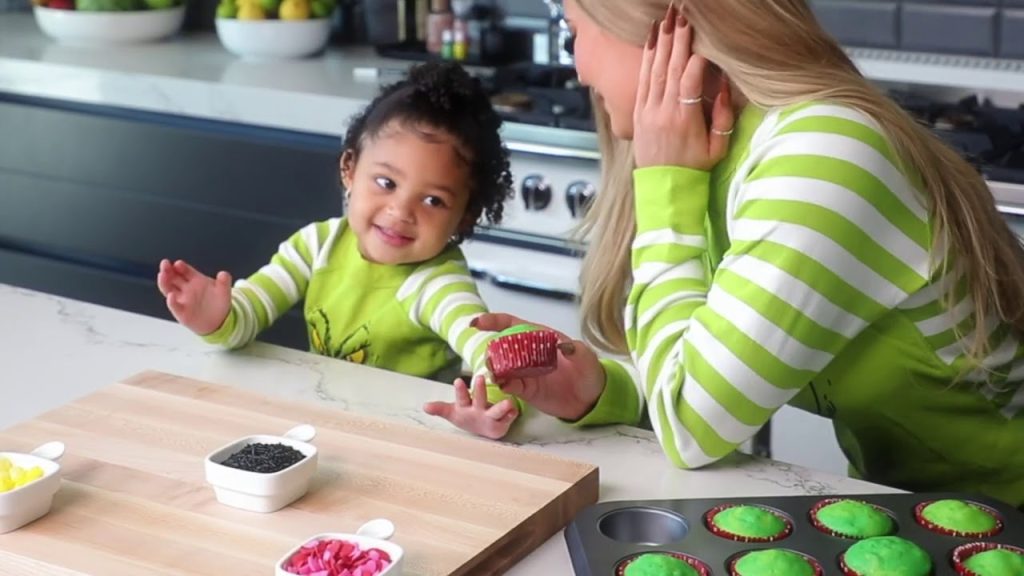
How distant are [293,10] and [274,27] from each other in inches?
2.8

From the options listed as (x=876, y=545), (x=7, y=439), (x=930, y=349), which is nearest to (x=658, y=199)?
(x=930, y=349)

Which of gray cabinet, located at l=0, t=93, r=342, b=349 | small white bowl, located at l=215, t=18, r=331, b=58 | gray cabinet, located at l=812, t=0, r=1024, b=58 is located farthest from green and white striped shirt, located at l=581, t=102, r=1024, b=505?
small white bowl, located at l=215, t=18, r=331, b=58

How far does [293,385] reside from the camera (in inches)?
61.2

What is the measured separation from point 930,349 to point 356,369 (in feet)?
1.94

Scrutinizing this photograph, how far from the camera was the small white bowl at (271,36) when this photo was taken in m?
3.22

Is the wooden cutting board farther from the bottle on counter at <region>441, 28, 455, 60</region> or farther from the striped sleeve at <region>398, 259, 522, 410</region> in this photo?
the bottle on counter at <region>441, 28, 455, 60</region>

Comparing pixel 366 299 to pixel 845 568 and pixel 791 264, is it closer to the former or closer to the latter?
pixel 791 264

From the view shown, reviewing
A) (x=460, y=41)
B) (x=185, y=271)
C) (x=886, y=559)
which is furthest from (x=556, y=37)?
(x=886, y=559)

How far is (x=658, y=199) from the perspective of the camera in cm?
143

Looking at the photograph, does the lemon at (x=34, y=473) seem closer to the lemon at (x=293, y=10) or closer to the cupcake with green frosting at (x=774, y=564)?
the cupcake with green frosting at (x=774, y=564)

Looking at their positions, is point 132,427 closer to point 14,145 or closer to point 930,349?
point 930,349

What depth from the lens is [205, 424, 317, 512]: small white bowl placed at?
1.20 metres

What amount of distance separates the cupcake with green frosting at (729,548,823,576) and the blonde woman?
0.23m

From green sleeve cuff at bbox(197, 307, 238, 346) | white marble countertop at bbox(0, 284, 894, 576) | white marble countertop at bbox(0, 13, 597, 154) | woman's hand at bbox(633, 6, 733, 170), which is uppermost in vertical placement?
woman's hand at bbox(633, 6, 733, 170)
